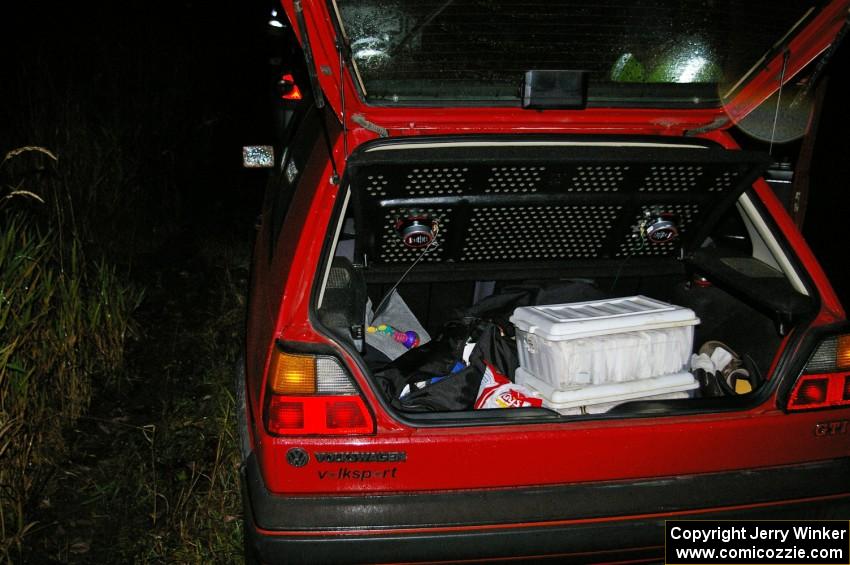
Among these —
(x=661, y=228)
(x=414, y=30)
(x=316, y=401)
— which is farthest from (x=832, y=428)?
(x=414, y=30)

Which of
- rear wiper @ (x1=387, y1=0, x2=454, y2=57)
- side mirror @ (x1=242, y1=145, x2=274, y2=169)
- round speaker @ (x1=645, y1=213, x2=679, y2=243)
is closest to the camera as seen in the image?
rear wiper @ (x1=387, y1=0, x2=454, y2=57)

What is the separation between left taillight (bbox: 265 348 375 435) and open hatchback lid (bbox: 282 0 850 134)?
762 mm

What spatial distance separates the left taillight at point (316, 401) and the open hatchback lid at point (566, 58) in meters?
0.76

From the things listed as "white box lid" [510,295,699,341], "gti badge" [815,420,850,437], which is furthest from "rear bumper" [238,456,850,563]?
"white box lid" [510,295,699,341]

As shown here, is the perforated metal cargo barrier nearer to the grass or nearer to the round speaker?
the round speaker

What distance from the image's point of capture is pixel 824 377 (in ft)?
7.32

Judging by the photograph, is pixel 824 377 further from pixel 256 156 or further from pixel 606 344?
pixel 256 156

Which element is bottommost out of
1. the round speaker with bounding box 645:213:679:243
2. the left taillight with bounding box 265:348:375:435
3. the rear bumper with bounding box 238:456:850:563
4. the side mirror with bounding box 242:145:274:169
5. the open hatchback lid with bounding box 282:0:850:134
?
the rear bumper with bounding box 238:456:850:563

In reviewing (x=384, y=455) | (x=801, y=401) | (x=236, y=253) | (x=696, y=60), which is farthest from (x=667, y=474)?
(x=236, y=253)

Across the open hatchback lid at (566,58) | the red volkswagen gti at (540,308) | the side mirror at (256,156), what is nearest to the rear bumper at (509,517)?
the red volkswagen gti at (540,308)

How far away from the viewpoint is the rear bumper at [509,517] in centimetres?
199

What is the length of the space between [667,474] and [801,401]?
1.59 ft

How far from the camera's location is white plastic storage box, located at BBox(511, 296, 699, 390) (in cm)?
237

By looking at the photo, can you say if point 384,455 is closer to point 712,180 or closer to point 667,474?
point 667,474
